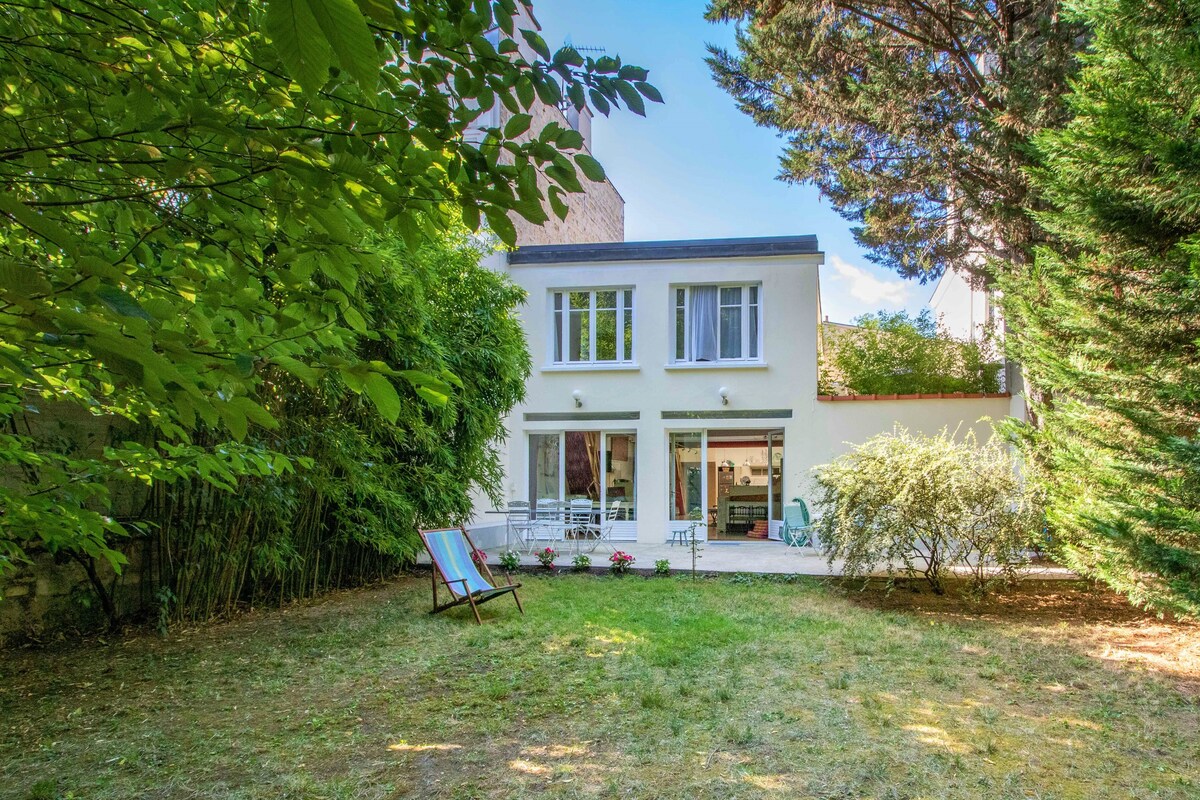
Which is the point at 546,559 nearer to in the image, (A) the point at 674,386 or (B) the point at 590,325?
(A) the point at 674,386

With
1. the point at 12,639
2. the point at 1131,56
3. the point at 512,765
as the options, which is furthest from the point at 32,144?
the point at 1131,56

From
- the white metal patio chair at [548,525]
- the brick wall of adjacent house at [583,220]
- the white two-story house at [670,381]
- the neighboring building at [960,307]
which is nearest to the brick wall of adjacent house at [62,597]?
the white metal patio chair at [548,525]

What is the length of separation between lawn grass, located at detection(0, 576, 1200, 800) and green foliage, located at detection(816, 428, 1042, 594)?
0.76m

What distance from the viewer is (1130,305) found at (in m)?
5.89

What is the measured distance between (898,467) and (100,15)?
7.29 metres

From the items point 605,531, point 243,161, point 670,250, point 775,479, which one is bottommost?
point 605,531

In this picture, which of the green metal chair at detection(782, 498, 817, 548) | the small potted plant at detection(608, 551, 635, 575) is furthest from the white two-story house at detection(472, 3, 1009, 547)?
the small potted plant at detection(608, 551, 635, 575)

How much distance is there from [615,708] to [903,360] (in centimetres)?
1218

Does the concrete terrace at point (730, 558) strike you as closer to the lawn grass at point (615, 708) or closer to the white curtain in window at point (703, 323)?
the lawn grass at point (615, 708)

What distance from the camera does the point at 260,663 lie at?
16.9 feet

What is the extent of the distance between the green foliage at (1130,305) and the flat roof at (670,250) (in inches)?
264

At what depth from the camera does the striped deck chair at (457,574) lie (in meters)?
6.73

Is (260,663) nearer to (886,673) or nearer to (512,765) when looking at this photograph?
(512,765)

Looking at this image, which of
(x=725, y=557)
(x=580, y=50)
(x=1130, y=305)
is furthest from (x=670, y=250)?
(x=580, y=50)
